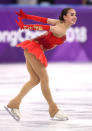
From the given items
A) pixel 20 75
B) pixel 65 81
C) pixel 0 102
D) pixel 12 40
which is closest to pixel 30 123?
pixel 0 102

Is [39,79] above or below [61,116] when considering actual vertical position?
above

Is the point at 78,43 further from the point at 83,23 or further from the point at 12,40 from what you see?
the point at 12,40

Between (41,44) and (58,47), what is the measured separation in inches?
227

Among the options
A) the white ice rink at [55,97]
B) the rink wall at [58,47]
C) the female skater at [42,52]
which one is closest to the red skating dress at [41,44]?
the female skater at [42,52]

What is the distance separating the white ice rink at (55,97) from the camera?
14.8ft

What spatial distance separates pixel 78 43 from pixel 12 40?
160cm

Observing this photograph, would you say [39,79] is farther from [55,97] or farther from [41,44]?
[55,97]

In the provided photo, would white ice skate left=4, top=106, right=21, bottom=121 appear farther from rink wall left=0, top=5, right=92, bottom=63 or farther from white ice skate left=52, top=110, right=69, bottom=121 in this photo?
rink wall left=0, top=5, right=92, bottom=63

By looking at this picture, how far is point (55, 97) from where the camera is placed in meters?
6.30

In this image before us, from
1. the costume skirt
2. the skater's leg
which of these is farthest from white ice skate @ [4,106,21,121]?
the costume skirt

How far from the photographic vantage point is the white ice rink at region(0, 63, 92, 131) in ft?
14.8

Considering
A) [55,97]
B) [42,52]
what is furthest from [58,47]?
[42,52]

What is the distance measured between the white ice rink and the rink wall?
1.27ft

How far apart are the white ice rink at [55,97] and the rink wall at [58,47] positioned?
15.2 inches
